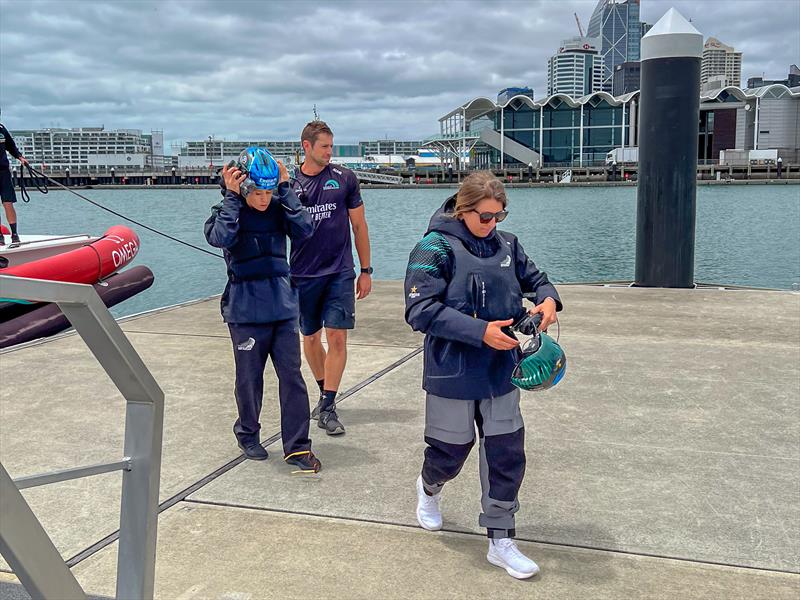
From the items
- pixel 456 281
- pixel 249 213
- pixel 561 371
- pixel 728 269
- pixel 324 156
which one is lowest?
pixel 728 269

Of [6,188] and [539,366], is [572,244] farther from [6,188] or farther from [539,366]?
[539,366]

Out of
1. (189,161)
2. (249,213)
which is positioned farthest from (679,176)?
(189,161)

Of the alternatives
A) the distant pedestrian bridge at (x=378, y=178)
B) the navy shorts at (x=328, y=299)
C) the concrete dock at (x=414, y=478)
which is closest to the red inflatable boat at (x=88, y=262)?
the concrete dock at (x=414, y=478)

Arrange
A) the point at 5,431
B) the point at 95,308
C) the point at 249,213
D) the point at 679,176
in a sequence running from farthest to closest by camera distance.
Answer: the point at 679,176 < the point at 5,431 < the point at 249,213 < the point at 95,308

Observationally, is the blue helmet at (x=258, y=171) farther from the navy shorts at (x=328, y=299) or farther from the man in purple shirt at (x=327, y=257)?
the navy shorts at (x=328, y=299)

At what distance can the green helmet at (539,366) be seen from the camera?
2846mm

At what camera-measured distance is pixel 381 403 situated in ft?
17.6

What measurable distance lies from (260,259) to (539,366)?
5.97 ft

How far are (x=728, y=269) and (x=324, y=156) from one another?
2413 centimetres

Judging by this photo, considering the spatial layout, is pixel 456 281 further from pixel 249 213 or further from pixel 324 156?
pixel 324 156

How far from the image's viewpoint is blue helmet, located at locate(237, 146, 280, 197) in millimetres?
3926

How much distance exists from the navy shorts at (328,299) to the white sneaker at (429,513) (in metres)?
1.72

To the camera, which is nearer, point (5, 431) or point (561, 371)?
point (561, 371)

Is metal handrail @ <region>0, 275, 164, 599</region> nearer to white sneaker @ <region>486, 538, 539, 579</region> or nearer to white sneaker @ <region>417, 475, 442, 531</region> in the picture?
white sneaker @ <region>486, 538, 539, 579</region>
